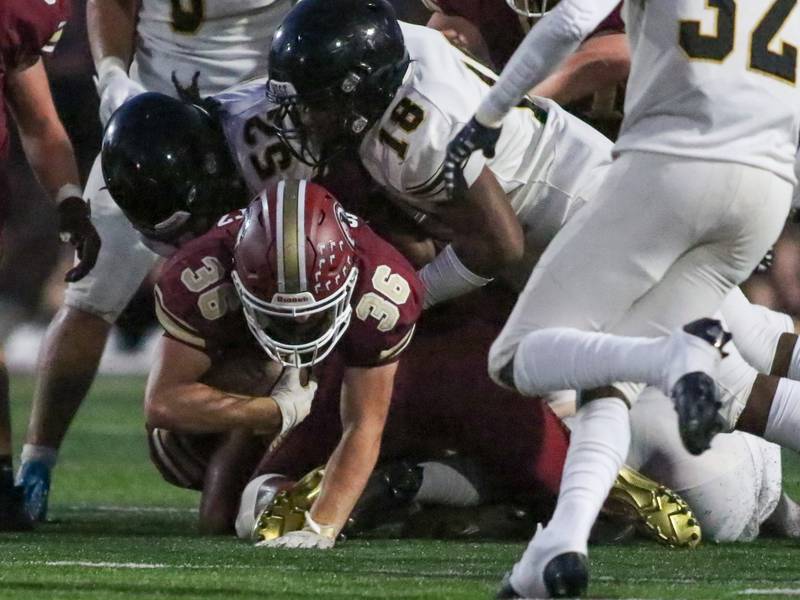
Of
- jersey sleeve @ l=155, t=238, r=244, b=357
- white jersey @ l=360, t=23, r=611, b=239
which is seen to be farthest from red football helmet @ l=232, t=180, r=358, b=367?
white jersey @ l=360, t=23, r=611, b=239

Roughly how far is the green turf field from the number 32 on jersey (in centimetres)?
89

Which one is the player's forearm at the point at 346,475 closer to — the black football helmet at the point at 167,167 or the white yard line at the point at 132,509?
A: the black football helmet at the point at 167,167

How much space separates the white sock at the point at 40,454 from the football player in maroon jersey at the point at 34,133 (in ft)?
0.94

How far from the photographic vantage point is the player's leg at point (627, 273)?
2771 mm

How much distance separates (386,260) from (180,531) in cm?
92

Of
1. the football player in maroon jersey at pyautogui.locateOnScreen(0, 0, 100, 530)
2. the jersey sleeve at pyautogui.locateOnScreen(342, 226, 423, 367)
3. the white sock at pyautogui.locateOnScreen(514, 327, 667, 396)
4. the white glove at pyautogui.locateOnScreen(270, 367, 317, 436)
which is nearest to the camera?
the white sock at pyautogui.locateOnScreen(514, 327, 667, 396)

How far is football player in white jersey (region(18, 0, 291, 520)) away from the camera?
4453 mm

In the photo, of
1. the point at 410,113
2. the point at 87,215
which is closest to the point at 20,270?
the point at 87,215

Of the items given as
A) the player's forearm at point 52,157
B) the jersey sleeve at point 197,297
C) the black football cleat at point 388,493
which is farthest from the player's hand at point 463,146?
the player's forearm at point 52,157

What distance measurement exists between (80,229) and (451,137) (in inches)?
41.0

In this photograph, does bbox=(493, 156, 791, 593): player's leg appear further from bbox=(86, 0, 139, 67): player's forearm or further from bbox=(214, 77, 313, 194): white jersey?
bbox=(86, 0, 139, 67): player's forearm

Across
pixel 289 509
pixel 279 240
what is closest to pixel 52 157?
pixel 279 240

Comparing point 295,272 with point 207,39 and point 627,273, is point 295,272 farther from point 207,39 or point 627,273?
point 207,39

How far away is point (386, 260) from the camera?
3.54 m
